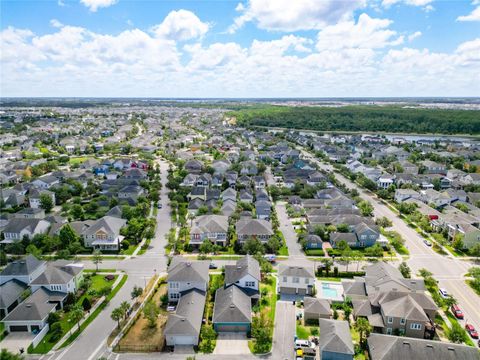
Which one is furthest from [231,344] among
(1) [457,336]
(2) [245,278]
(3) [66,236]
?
(3) [66,236]

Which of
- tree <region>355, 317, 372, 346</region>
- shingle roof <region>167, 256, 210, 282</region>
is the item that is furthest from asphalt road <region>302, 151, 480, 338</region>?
shingle roof <region>167, 256, 210, 282</region>

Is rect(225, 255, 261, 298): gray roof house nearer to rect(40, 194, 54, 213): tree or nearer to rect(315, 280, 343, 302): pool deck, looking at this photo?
rect(315, 280, 343, 302): pool deck

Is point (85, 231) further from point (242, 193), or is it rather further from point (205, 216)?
point (242, 193)

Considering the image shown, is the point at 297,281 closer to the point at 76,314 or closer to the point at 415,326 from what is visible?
the point at 415,326

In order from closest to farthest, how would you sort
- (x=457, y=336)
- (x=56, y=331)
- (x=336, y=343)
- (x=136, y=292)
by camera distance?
(x=336, y=343), (x=457, y=336), (x=56, y=331), (x=136, y=292)

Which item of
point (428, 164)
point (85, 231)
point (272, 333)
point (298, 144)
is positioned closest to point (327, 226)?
point (272, 333)

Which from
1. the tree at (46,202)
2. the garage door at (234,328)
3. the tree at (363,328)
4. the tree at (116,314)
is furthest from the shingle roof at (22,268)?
the tree at (363,328)
